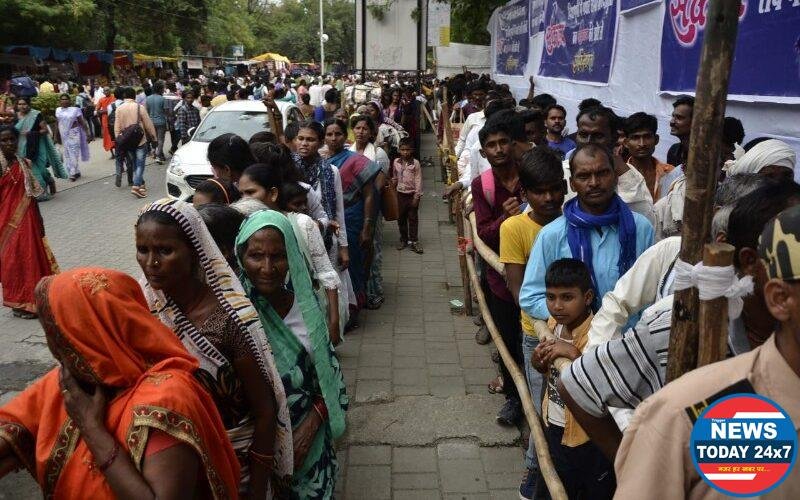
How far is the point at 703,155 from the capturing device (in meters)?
1.55

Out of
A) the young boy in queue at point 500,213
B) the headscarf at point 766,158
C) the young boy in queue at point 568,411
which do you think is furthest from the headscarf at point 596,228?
the young boy in queue at point 500,213

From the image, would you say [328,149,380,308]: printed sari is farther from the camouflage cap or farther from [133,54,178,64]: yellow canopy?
[133,54,178,64]: yellow canopy

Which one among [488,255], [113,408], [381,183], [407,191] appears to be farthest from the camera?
[407,191]

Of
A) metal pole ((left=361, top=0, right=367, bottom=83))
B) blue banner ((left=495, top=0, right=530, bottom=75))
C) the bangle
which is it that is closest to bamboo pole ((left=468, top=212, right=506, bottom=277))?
the bangle

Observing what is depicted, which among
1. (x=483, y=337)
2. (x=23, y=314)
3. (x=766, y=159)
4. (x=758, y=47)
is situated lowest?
(x=23, y=314)

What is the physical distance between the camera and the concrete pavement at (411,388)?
370cm

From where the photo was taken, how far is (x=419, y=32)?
580 inches

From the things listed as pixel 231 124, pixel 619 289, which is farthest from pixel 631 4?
pixel 231 124

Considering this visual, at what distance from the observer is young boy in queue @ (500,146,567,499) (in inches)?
129

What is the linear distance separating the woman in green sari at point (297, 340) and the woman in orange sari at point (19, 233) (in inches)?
171

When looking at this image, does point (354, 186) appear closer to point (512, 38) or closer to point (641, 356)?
point (641, 356)

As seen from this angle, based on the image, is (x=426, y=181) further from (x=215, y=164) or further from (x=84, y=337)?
(x=84, y=337)

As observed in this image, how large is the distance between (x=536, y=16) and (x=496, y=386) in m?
8.46

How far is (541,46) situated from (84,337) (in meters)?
10.4
